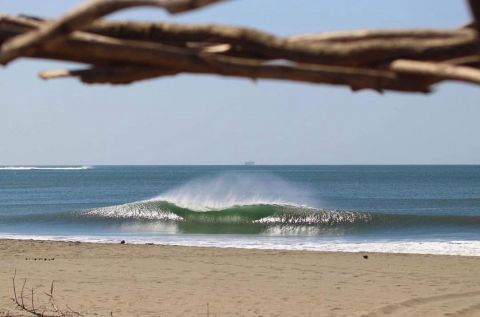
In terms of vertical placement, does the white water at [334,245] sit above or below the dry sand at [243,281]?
above

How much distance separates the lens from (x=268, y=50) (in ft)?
5.42

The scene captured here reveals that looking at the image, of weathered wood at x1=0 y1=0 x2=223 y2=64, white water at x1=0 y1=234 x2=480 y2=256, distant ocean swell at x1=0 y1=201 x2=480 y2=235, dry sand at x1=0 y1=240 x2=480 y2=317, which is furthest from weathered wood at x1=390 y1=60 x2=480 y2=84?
distant ocean swell at x1=0 y1=201 x2=480 y2=235

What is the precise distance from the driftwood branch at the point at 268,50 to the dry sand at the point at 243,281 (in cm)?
756

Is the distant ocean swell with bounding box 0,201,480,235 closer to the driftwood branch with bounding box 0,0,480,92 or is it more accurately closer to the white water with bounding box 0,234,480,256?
the white water with bounding box 0,234,480,256

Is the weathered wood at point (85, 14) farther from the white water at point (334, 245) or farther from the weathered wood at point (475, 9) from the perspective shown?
the white water at point (334, 245)

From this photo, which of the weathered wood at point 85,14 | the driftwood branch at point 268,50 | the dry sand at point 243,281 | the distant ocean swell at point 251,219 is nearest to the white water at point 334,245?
the dry sand at point 243,281

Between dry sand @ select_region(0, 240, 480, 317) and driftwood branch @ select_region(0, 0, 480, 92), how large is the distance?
24.8 feet

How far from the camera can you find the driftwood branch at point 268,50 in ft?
5.37

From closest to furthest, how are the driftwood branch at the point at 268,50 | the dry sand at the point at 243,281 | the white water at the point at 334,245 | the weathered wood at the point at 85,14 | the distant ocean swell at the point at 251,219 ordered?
the weathered wood at the point at 85,14 < the driftwood branch at the point at 268,50 < the dry sand at the point at 243,281 < the white water at the point at 334,245 < the distant ocean swell at the point at 251,219

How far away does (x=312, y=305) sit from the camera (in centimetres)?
992

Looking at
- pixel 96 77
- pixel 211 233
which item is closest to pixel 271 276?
pixel 96 77

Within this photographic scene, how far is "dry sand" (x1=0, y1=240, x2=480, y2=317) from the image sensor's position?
9.70 metres

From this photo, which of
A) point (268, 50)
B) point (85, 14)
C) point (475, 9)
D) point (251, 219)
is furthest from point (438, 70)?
point (251, 219)

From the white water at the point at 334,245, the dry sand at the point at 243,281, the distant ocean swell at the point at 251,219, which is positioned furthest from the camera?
the distant ocean swell at the point at 251,219
